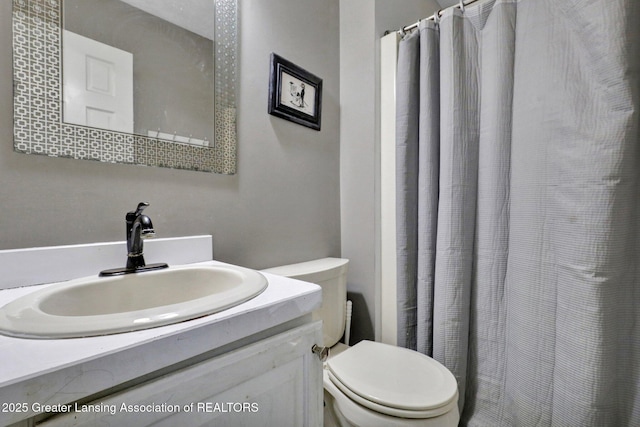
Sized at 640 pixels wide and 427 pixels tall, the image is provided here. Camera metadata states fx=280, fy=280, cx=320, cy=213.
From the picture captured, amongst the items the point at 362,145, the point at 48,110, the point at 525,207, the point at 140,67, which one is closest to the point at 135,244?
the point at 48,110

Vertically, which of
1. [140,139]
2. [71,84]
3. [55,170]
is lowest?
[55,170]

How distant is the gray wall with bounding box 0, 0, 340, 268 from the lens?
638mm

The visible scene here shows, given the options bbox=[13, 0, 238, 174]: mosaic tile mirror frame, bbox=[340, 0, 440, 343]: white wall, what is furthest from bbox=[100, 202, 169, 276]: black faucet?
bbox=[340, 0, 440, 343]: white wall

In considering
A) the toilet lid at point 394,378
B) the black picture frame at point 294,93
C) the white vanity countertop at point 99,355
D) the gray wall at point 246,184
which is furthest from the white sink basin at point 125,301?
the black picture frame at point 294,93

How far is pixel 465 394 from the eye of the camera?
109cm

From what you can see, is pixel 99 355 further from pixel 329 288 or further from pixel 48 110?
pixel 329 288

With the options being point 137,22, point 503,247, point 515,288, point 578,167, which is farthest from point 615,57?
point 137,22

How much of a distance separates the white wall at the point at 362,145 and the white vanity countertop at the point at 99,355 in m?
0.95

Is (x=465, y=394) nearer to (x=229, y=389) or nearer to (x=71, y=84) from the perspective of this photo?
(x=229, y=389)

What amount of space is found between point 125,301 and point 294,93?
0.97 m

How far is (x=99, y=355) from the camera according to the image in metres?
0.34

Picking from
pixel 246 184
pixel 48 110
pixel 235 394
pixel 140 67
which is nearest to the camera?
pixel 235 394

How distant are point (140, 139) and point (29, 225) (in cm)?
32

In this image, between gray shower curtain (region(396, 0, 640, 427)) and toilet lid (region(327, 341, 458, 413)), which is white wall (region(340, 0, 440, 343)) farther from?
toilet lid (region(327, 341, 458, 413))
